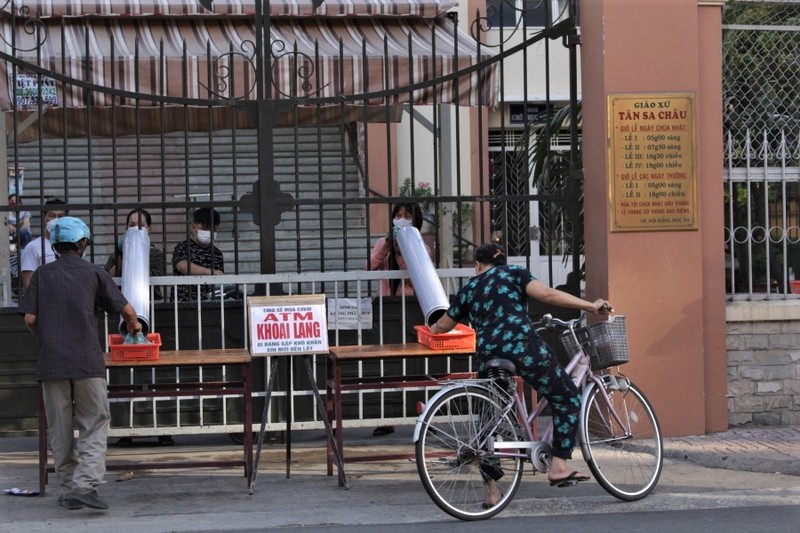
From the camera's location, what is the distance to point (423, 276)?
26.4ft

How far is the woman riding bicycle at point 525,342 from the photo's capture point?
6.68m

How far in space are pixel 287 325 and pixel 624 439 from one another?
7.01ft

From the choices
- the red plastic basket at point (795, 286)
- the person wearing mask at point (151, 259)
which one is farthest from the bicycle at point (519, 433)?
→ the person wearing mask at point (151, 259)

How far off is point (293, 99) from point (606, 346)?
296 centimetres

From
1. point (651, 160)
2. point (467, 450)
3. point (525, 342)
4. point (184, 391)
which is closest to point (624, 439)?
point (525, 342)

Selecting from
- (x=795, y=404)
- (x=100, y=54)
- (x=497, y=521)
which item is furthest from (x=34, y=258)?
(x=795, y=404)

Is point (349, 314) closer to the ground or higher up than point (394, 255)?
closer to the ground

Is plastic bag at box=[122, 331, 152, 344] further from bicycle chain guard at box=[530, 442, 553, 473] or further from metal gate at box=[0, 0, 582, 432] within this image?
bicycle chain guard at box=[530, 442, 553, 473]

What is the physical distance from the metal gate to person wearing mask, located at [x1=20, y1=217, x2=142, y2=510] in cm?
119

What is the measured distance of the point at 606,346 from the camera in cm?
689

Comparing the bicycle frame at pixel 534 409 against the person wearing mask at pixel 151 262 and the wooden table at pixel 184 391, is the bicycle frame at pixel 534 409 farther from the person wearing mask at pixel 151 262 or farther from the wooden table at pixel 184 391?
the person wearing mask at pixel 151 262

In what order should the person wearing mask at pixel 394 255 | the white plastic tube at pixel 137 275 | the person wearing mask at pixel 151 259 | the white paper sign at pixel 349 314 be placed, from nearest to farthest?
the white plastic tube at pixel 137 275 → the white paper sign at pixel 349 314 → the person wearing mask at pixel 394 255 → the person wearing mask at pixel 151 259

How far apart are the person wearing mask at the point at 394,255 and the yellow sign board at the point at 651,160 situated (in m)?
1.45

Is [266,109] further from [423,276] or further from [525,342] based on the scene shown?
[525,342]
